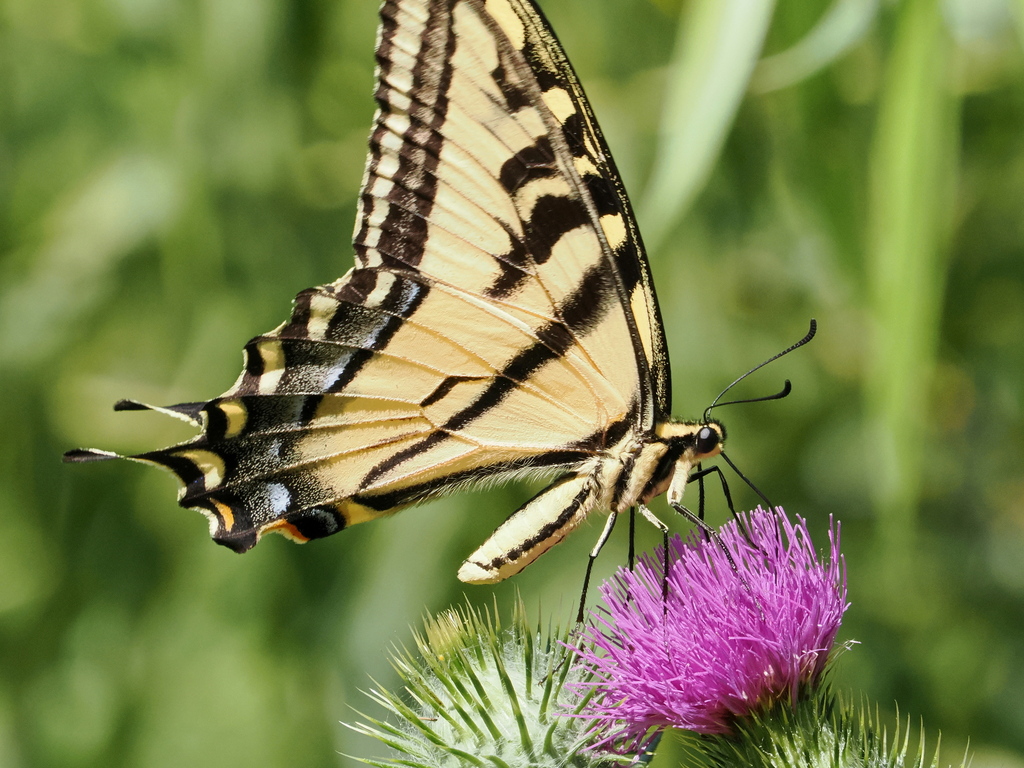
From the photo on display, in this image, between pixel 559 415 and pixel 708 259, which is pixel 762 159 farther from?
pixel 559 415

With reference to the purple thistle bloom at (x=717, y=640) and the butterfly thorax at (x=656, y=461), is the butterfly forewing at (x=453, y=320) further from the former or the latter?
the purple thistle bloom at (x=717, y=640)

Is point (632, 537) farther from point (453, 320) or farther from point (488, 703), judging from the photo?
point (453, 320)

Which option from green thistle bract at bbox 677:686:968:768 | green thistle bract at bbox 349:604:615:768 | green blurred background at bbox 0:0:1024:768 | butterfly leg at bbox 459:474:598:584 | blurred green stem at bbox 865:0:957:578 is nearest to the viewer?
green thistle bract at bbox 677:686:968:768

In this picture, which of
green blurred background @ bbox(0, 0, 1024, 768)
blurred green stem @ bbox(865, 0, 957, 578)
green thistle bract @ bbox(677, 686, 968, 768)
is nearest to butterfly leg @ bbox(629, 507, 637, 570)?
green thistle bract @ bbox(677, 686, 968, 768)

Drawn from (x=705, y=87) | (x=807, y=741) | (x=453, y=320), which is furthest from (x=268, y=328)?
(x=807, y=741)

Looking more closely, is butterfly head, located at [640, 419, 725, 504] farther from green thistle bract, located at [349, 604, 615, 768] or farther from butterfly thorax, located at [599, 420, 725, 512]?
green thistle bract, located at [349, 604, 615, 768]

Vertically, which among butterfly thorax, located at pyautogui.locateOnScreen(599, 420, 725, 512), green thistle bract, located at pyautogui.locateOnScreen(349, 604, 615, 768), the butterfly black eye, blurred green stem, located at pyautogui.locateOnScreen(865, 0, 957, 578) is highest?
blurred green stem, located at pyautogui.locateOnScreen(865, 0, 957, 578)
